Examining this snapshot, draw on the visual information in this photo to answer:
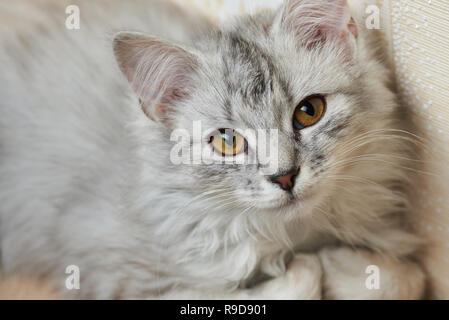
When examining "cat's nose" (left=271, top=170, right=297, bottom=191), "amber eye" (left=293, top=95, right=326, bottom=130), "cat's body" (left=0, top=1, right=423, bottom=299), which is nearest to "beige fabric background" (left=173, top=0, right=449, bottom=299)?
"cat's body" (left=0, top=1, right=423, bottom=299)

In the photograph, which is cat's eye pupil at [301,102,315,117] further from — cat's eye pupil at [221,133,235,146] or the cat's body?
cat's eye pupil at [221,133,235,146]

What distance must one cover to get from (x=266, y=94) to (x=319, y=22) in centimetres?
24

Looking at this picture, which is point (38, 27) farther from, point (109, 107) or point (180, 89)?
point (180, 89)

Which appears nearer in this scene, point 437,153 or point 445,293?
point 437,153

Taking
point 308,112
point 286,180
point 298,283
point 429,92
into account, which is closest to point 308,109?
point 308,112

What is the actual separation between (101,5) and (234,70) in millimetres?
700

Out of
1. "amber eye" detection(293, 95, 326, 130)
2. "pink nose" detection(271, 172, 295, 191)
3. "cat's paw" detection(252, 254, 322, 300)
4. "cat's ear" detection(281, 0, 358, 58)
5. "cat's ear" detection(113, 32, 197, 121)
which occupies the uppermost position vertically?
"cat's ear" detection(281, 0, 358, 58)

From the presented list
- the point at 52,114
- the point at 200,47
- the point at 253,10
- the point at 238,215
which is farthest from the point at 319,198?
the point at 52,114

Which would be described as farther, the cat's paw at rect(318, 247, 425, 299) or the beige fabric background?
the cat's paw at rect(318, 247, 425, 299)

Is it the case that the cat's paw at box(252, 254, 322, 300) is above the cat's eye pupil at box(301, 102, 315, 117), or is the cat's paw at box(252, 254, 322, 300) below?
below

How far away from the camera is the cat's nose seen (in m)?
1.00

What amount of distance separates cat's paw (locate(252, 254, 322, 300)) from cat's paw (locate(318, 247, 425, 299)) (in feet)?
0.14

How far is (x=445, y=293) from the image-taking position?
4.15 ft

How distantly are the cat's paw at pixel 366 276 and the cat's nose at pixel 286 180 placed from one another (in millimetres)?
355
